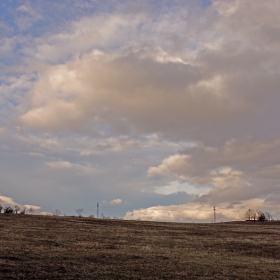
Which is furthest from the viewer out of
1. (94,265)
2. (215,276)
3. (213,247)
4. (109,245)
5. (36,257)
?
(213,247)

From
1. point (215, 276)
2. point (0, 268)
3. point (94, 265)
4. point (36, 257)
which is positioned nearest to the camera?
point (0, 268)

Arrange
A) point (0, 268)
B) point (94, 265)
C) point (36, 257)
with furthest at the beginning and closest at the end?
point (36, 257) → point (94, 265) → point (0, 268)

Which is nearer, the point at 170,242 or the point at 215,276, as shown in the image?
the point at 215,276

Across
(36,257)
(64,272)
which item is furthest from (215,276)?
(36,257)

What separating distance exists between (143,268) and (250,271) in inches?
289

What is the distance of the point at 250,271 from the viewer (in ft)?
87.6

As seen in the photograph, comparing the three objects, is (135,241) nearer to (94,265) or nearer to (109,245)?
(109,245)

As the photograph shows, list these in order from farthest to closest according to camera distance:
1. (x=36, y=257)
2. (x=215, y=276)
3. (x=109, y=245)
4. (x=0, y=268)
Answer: (x=109, y=245) → (x=36, y=257) → (x=215, y=276) → (x=0, y=268)

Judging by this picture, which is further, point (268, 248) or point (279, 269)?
point (268, 248)

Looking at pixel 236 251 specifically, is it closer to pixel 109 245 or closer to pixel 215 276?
pixel 109 245

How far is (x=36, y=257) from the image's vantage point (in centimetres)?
2712

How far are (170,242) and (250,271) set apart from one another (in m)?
18.3

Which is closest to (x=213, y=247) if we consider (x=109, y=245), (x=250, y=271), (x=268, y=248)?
(x=268, y=248)

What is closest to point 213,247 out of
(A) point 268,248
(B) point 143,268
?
(A) point 268,248
